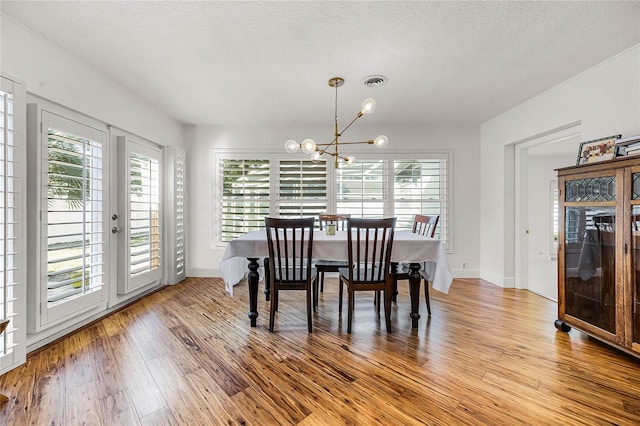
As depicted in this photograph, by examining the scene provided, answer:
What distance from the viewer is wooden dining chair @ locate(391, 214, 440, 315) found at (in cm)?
275

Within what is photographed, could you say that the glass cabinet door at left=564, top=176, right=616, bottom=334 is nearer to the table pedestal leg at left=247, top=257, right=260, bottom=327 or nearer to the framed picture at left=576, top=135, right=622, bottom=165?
the framed picture at left=576, top=135, right=622, bottom=165

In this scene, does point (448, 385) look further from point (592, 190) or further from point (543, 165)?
point (543, 165)

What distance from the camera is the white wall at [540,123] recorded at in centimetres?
248

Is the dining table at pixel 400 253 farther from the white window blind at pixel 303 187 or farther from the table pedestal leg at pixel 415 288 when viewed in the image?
the white window blind at pixel 303 187

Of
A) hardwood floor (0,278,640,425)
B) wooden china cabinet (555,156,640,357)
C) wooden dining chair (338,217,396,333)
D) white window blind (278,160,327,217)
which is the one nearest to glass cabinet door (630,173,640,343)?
wooden china cabinet (555,156,640,357)

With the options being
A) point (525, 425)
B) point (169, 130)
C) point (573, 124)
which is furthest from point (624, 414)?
point (169, 130)

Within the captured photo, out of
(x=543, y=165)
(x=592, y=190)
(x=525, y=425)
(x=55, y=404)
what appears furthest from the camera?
(x=543, y=165)

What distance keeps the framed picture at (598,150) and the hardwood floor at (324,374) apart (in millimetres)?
1579

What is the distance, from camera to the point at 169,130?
420cm

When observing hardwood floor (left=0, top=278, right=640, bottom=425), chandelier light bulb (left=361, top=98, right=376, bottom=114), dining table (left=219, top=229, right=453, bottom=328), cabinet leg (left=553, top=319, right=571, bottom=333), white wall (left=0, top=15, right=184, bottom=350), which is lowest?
hardwood floor (left=0, top=278, right=640, bottom=425)

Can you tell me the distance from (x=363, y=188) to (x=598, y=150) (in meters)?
2.75

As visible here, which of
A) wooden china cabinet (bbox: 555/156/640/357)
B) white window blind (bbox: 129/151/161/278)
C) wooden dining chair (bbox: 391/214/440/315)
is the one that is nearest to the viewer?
wooden china cabinet (bbox: 555/156/640/357)

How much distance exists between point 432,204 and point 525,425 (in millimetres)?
3557

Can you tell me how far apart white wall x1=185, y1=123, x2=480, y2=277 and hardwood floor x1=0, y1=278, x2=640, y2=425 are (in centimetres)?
172
